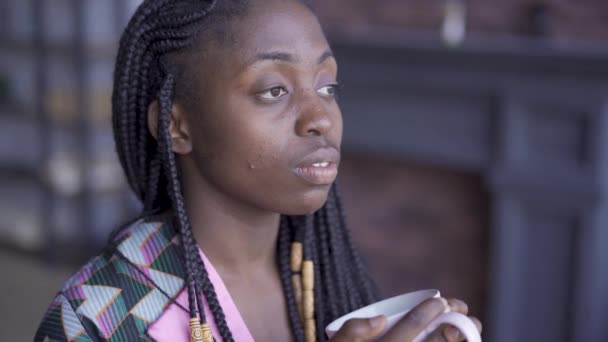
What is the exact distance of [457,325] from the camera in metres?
0.92

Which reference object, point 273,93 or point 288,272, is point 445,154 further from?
point 273,93

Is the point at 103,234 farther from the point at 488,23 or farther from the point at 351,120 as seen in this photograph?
the point at 488,23

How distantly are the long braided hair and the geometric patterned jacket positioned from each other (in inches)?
1.4

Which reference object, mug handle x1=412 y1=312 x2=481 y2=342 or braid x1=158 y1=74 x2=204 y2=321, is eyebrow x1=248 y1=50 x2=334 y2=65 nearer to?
braid x1=158 y1=74 x2=204 y2=321

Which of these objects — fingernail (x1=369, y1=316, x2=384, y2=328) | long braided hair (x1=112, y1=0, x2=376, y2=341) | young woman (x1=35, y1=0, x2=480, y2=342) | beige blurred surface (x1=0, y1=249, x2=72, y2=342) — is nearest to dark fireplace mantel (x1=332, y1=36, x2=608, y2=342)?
long braided hair (x1=112, y1=0, x2=376, y2=341)

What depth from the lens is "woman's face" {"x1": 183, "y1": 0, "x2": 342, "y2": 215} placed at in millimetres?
1078

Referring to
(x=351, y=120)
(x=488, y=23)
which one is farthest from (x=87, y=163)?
(x=488, y=23)

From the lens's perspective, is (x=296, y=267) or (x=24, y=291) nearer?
(x=296, y=267)

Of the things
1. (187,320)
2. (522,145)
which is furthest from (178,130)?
(522,145)

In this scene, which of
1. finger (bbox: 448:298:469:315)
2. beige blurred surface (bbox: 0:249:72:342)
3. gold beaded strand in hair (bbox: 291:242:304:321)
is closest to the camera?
finger (bbox: 448:298:469:315)

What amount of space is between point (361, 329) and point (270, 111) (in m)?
0.35

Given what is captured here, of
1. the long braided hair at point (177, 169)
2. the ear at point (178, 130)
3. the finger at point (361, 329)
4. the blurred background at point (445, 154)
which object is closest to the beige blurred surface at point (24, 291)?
the blurred background at point (445, 154)

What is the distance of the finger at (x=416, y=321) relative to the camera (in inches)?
36.9

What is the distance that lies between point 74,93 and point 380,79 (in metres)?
1.53
